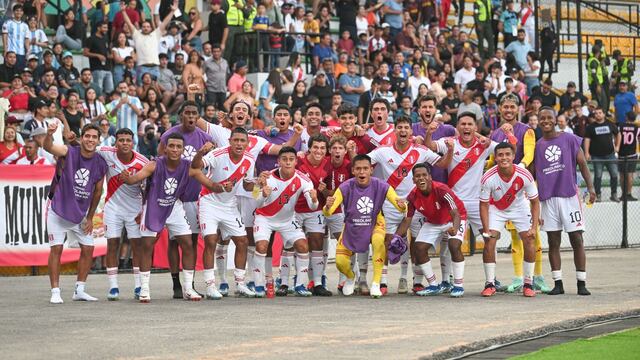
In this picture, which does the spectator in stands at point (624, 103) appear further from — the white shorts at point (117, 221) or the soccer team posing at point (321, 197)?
the white shorts at point (117, 221)

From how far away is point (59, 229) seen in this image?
15922 millimetres

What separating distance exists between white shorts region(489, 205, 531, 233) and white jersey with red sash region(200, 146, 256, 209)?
10.4 feet

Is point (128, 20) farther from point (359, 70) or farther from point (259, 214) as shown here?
point (259, 214)

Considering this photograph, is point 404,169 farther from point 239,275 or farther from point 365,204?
point 239,275

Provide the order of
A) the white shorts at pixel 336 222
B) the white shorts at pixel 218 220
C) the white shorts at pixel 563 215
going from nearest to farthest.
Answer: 1. the white shorts at pixel 218 220
2. the white shorts at pixel 563 215
3. the white shorts at pixel 336 222

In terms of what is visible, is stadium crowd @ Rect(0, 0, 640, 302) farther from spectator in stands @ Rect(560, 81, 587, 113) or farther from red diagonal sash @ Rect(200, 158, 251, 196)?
spectator in stands @ Rect(560, 81, 587, 113)

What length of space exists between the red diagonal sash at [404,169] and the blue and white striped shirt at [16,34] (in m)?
11.1

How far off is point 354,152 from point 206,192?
2056 mm

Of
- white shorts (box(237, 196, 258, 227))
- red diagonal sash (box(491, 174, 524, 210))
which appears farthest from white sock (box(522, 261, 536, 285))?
white shorts (box(237, 196, 258, 227))

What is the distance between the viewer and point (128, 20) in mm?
27500

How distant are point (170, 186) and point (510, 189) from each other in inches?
166

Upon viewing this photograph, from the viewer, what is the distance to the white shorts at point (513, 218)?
16.5 metres

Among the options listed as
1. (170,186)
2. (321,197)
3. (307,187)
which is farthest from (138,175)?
(321,197)

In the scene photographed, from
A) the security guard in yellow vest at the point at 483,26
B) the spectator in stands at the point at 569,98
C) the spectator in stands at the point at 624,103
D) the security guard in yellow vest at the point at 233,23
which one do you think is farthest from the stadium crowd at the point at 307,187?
the security guard in yellow vest at the point at 483,26
